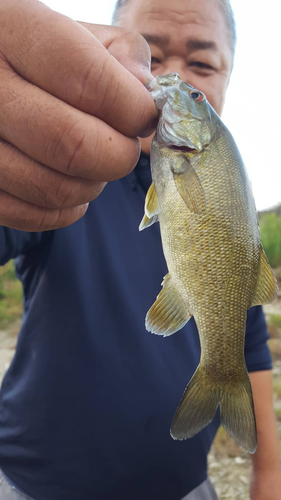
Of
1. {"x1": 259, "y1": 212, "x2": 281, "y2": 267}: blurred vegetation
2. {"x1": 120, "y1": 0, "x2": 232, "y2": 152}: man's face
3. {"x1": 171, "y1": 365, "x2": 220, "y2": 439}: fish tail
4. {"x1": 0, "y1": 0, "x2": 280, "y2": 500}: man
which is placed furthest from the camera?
{"x1": 259, "y1": 212, "x2": 281, "y2": 267}: blurred vegetation

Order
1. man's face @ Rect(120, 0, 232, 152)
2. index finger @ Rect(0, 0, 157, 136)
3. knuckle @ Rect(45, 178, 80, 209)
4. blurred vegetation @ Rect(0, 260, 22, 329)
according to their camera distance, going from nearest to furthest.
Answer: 1. index finger @ Rect(0, 0, 157, 136)
2. knuckle @ Rect(45, 178, 80, 209)
3. man's face @ Rect(120, 0, 232, 152)
4. blurred vegetation @ Rect(0, 260, 22, 329)

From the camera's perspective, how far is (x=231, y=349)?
131 cm

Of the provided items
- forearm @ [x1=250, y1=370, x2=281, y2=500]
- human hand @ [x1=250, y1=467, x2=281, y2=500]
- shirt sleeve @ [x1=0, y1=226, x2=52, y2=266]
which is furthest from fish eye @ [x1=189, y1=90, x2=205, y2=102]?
human hand @ [x1=250, y1=467, x2=281, y2=500]

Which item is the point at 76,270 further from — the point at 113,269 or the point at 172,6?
the point at 172,6

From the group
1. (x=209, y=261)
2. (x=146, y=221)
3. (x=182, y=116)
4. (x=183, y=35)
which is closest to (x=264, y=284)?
(x=209, y=261)

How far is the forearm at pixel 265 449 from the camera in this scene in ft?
7.00

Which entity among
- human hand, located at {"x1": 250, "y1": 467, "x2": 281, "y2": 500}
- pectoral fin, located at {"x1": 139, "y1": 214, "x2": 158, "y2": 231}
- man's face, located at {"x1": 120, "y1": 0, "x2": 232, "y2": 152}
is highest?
man's face, located at {"x1": 120, "y1": 0, "x2": 232, "y2": 152}

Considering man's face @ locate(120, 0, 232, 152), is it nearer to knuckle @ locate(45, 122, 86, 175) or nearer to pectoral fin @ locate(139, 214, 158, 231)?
pectoral fin @ locate(139, 214, 158, 231)

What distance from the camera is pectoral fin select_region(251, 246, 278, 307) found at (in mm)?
1312

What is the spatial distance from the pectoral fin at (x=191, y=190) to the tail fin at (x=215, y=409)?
0.54 meters

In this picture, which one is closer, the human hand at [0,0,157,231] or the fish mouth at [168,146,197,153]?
the human hand at [0,0,157,231]

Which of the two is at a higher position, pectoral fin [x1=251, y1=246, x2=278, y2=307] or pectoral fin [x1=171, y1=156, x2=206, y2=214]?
pectoral fin [x1=171, y1=156, x2=206, y2=214]

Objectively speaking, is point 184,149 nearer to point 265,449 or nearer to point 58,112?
point 58,112

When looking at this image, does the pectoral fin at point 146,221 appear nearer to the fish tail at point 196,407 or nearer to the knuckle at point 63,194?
the knuckle at point 63,194
